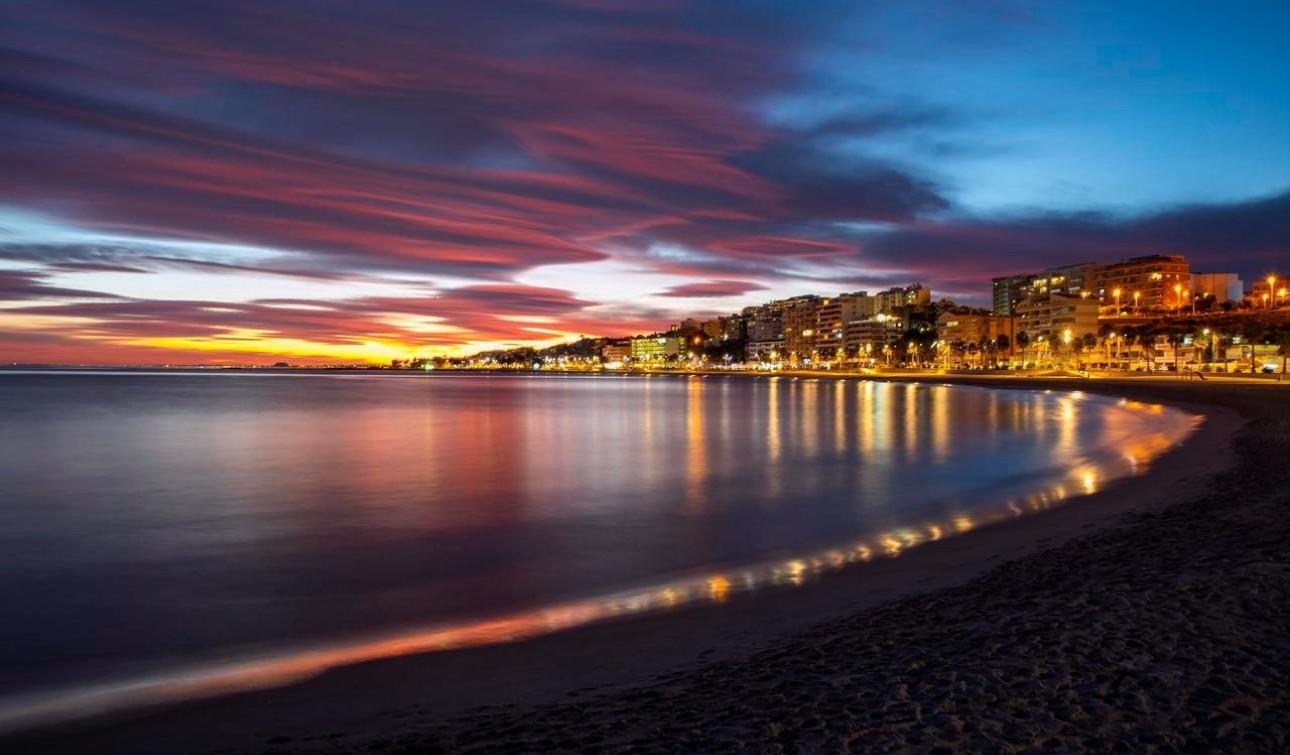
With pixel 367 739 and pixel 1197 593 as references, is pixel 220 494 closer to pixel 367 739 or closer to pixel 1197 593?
pixel 367 739

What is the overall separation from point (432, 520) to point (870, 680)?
11653mm

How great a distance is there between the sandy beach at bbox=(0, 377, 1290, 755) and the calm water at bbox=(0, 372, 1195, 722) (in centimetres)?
142

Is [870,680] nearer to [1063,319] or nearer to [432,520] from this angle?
[432,520]

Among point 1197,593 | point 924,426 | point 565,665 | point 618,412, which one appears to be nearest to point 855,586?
point 1197,593

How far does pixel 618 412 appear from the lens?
58438 millimetres

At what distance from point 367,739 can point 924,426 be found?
36.7m

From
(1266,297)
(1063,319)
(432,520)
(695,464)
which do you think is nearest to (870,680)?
(432,520)

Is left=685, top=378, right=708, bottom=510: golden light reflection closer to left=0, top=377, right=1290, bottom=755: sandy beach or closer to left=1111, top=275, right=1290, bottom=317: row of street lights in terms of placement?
left=0, top=377, right=1290, bottom=755: sandy beach

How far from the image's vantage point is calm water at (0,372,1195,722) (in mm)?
8953

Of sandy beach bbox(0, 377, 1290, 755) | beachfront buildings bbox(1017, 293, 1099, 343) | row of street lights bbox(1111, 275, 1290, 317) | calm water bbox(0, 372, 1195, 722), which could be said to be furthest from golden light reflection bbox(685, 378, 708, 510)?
beachfront buildings bbox(1017, 293, 1099, 343)

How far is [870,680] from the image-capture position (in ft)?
18.0

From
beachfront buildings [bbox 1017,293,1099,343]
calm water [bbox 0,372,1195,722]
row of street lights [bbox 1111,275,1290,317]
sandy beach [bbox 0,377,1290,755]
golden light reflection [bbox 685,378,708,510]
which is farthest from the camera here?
beachfront buildings [bbox 1017,293,1099,343]

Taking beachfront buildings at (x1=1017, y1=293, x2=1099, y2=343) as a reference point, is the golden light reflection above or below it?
below

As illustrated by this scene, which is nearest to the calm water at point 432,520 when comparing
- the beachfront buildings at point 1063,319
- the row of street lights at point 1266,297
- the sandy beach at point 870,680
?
the sandy beach at point 870,680
